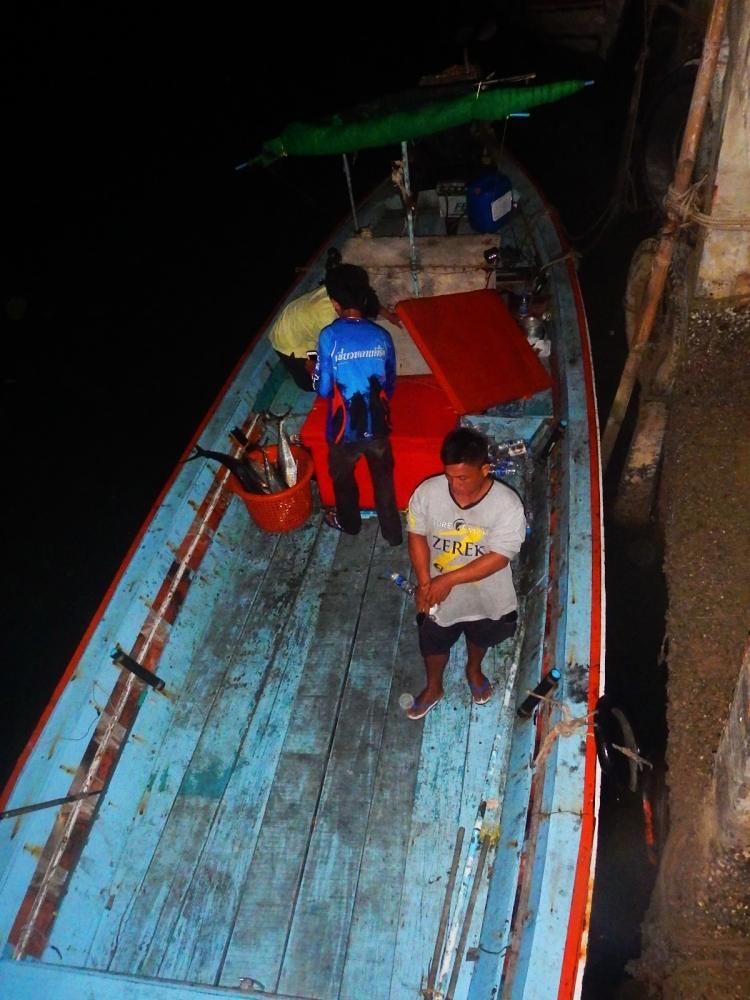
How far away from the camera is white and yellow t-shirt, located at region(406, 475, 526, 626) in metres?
3.22

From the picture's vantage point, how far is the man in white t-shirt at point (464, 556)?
3.12 m

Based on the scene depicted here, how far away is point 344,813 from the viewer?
3.53 meters

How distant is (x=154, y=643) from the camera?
407 cm

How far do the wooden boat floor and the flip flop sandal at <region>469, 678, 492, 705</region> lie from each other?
43 millimetres

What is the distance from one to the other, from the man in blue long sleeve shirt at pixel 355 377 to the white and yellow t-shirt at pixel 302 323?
0.76m

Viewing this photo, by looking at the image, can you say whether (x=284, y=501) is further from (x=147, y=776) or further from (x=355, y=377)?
(x=147, y=776)

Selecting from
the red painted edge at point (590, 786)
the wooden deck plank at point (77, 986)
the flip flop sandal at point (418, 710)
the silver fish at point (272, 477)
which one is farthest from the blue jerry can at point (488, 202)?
the wooden deck plank at point (77, 986)

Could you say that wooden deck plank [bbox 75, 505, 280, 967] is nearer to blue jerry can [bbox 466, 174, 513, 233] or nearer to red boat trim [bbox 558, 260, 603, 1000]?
red boat trim [bbox 558, 260, 603, 1000]

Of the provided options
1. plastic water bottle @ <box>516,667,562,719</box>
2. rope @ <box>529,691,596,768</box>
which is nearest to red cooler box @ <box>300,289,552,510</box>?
plastic water bottle @ <box>516,667,562,719</box>

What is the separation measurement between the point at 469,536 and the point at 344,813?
1628mm

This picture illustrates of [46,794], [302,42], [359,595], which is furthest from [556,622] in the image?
[302,42]

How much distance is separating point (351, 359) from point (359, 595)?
1.60 m

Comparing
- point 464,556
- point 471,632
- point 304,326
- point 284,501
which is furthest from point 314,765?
point 304,326

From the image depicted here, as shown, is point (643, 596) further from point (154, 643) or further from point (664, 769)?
point (154, 643)
